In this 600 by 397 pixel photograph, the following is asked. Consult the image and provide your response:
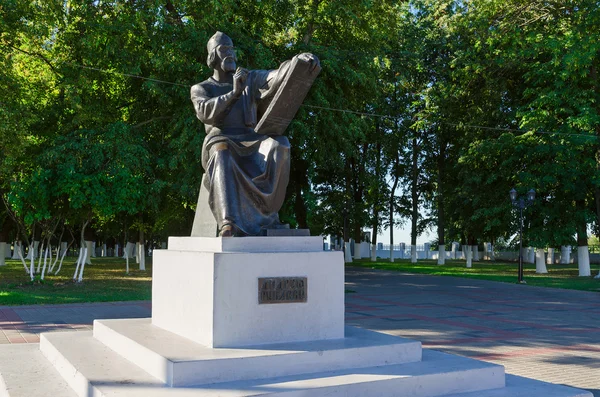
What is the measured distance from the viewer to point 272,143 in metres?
6.93

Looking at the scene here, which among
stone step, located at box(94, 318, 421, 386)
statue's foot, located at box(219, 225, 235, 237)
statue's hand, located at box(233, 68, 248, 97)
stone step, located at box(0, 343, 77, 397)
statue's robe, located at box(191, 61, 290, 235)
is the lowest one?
stone step, located at box(0, 343, 77, 397)

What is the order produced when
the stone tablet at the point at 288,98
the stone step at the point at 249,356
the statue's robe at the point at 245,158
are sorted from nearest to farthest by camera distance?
the stone step at the point at 249,356, the stone tablet at the point at 288,98, the statue's robe at the point at 245,158

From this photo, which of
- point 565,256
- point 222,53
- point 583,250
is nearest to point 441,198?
point 583,250

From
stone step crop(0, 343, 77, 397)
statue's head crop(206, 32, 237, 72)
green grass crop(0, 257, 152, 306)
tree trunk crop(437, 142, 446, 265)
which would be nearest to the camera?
stone step crop(0, 343, 77, 397)

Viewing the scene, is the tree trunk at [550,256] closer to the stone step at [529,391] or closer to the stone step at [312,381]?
the stone step at [529,391]

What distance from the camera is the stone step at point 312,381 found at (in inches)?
199

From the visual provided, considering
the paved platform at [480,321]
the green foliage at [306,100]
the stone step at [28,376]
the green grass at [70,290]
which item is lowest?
the paved platform at [480,321]

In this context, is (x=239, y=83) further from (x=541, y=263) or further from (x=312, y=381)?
(x=541, y=263)

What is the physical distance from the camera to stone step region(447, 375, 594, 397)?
18.8 feet

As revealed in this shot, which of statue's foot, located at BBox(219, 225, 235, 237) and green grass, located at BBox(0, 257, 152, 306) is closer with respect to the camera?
statue's foot, located at BBox(219, 225, 235, 237)

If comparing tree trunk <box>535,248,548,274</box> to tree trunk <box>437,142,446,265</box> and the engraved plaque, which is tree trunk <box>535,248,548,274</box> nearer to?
tree trunk <box>437,142,446,265</box>

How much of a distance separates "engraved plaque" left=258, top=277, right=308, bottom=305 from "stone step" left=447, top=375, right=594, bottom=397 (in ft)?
5.44

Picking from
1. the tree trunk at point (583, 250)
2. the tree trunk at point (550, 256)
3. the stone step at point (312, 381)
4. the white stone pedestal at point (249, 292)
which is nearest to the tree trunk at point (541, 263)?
the tree trunk at point (583, 250)

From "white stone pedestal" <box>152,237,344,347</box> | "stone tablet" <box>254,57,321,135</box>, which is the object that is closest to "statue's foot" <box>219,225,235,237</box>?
"white stone pedestal" <box>152,237,344,347</box>
